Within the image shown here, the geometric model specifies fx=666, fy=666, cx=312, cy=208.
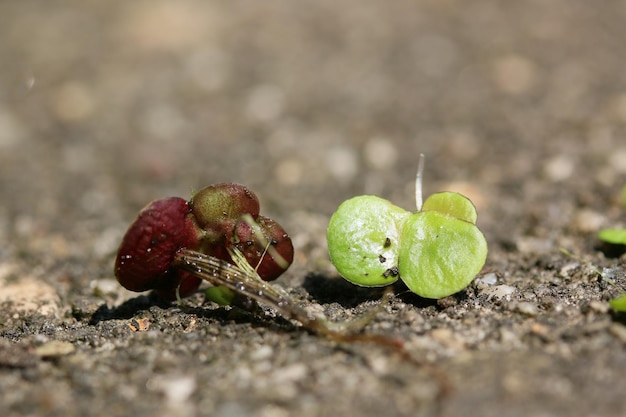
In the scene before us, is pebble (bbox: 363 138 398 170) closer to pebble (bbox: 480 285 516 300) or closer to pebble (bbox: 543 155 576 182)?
pebble (bbox: 543 155 576 182)

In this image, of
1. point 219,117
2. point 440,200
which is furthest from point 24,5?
point 440,200

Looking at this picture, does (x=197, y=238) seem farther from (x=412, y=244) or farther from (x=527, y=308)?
(x=527, y=308)

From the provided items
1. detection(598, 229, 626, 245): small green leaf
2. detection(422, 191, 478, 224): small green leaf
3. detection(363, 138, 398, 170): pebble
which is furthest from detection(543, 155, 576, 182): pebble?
detection(422, 191, 478, 224): small green leaf

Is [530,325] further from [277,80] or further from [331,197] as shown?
[277,80]

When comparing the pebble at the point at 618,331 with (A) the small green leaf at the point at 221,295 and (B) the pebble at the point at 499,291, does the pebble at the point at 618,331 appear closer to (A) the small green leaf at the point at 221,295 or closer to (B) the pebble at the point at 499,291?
(B) the pebble at the point at 499,291

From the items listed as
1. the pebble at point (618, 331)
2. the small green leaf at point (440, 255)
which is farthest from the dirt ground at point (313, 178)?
the small green leaf at point (440, 255)

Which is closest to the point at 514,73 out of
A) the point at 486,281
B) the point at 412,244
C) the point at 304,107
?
the point at 304,107
